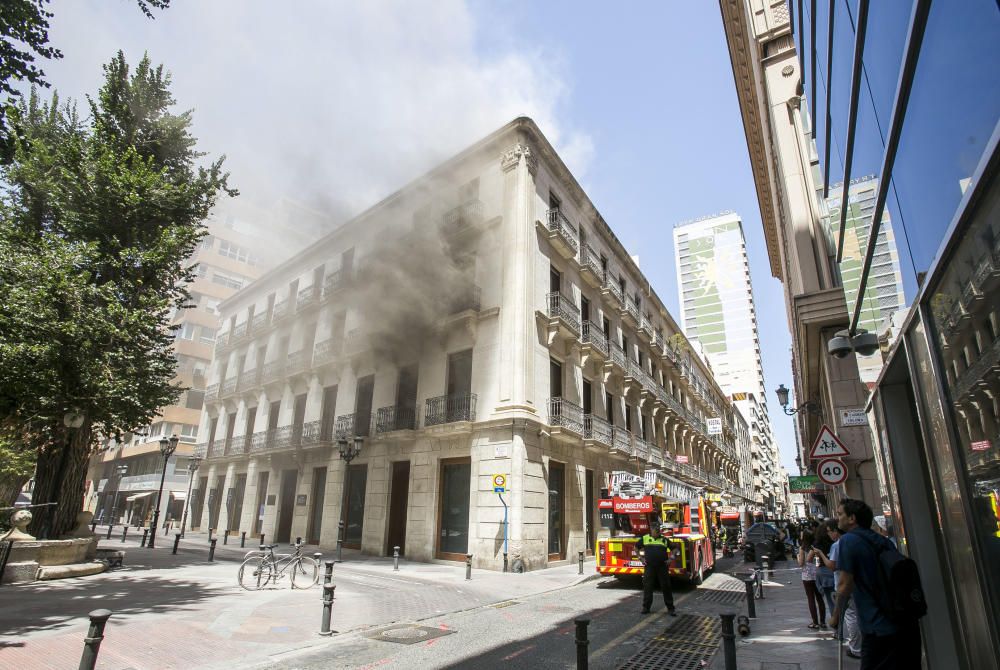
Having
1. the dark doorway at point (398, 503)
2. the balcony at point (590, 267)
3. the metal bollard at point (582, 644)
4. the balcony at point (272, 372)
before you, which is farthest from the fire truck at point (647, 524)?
the balcony at point (272, 372)

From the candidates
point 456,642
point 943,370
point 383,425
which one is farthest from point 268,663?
point 383,425

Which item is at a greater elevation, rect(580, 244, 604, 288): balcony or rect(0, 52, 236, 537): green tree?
rect(580, 244, 604, 288): balcony

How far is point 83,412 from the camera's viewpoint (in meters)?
10.7

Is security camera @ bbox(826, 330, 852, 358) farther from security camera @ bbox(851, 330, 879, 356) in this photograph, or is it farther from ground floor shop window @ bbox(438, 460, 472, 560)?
ground floor shop window @ bbox(438, 460, 472, 560)

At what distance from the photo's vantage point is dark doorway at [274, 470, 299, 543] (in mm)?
21344

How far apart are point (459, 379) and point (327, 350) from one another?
7.61 metres

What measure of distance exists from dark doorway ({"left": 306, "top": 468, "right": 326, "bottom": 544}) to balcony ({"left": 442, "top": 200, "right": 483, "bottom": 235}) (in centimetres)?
1097

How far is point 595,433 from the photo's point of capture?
1838 cm

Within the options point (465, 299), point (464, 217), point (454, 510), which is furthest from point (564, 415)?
point (464, 217)

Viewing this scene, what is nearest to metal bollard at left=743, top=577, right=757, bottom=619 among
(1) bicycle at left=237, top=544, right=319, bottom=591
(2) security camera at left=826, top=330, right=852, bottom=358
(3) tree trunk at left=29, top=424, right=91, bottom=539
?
(2) security camera at left=826, top=330, right=852, bottom=358

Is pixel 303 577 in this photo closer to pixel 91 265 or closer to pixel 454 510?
pixel 454 510

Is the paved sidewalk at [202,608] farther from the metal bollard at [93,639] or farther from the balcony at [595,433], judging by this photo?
the balcony at [595,433]

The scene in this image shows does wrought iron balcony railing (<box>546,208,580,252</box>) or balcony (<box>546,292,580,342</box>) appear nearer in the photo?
balcony (<box>546,292,580,342</box>)

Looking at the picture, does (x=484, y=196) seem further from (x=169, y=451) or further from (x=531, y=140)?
(x=169, y=451)
